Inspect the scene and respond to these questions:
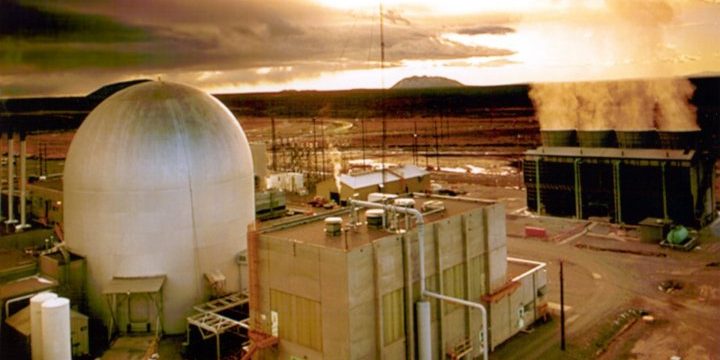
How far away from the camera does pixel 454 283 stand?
24.1 m

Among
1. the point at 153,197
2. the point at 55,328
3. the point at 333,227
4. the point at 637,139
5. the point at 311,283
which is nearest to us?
the point at 311,283

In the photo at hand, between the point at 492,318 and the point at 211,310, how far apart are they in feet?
38.6

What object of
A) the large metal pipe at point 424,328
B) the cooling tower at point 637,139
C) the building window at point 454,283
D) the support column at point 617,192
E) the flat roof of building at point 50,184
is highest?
the cooling tower at point 637,139

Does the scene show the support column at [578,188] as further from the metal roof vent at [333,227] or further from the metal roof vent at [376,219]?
the metal roof vent at [333,227]

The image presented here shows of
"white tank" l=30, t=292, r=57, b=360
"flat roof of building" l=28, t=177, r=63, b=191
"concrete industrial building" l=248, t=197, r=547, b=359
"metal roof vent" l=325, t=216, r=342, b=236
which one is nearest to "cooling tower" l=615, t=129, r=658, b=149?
"concrete industrial building" l=248, t=197, r=547, b=359

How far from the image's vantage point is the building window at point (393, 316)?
68.5ft

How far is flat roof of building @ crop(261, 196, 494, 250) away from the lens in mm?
21047

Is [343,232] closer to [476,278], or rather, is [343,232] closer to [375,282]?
[375,282]

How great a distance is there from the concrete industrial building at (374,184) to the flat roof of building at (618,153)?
10.0m

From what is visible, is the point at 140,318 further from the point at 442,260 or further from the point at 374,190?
the point at 374,190

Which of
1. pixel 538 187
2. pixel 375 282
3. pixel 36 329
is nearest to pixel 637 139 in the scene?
pixel 538 187

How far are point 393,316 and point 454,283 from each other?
152 inches

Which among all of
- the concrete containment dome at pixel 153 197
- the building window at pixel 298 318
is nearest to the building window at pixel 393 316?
the building window at pixel 298 318

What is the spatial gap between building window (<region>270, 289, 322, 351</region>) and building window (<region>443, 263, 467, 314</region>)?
221 inches
